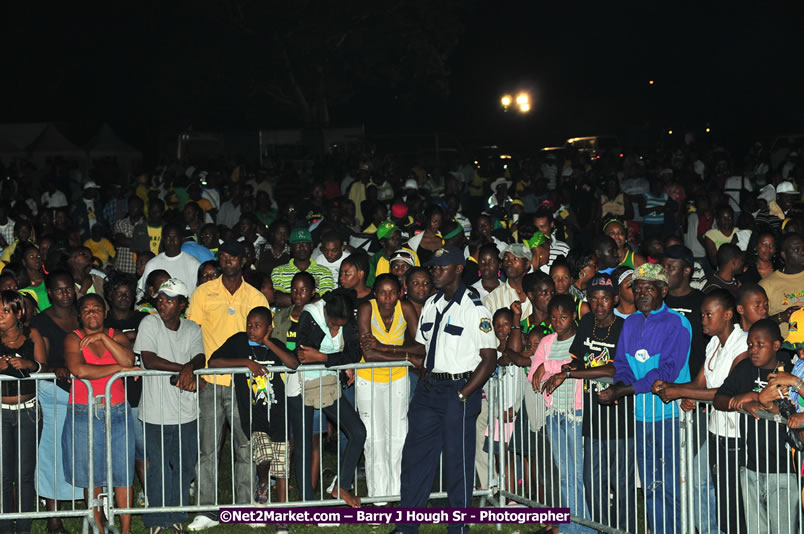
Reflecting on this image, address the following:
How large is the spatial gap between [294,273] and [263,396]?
245cm

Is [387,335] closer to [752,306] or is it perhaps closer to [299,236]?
[299,236]

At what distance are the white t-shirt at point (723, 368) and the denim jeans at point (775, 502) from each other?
1.19ft

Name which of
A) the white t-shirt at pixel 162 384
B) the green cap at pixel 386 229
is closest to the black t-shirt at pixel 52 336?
the white t-shirt at pixel 162 384

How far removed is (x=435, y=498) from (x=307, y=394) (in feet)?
4.76

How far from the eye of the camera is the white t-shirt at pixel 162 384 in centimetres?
898

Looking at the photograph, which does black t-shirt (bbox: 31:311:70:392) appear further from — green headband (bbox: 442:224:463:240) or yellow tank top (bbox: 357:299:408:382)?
green headband (bbox: 442:224:463:240)

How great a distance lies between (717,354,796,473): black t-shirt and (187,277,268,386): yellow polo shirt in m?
4.19

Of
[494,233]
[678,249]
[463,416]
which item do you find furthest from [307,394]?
[494,233]

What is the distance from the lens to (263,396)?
9.09 metres

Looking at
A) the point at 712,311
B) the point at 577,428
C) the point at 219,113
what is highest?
the point at 219,113

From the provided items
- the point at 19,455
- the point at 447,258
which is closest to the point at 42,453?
the point at 19,455

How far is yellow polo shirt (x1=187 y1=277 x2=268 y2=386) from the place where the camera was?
9.81 metres

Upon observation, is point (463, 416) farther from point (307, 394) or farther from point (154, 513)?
point (154, 513)

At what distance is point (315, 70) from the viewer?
4966cm
